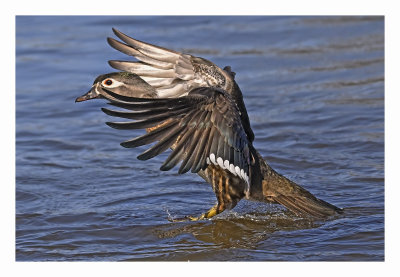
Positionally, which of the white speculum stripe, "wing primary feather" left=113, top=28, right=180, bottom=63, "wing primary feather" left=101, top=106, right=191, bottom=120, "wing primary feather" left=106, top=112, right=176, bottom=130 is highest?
"wing primary feather" left=113, top=28, right=180, bottom=63

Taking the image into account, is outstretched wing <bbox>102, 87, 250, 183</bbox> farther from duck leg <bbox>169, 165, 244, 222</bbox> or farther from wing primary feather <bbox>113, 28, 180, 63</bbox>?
wing primary feather <bbox>113, 28, 180, 63</bbox>

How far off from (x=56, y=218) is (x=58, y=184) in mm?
1007

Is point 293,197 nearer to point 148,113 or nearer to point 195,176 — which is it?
point 195,176

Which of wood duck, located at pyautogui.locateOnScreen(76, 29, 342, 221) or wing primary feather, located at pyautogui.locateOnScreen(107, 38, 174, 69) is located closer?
wood duck, located at pyautogui.locateOnScreen(76, 29, 342, 221)

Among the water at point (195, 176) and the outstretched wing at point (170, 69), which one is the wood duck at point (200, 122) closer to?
the outstretched wing at point (170, 69)

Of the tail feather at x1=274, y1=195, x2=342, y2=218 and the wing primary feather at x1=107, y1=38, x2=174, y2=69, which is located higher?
the wing primary feather at x1=107, y1=38, x2=174, y2=69

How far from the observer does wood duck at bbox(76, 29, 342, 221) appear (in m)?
5.76

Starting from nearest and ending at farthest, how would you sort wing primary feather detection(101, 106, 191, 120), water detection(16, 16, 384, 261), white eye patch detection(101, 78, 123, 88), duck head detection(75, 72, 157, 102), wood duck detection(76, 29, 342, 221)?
wing primary feather detection(101, 106, 191, 120), wood duck detection(76, 29, 342, 221), water detection(16, 16, 384, 261), duck head detection(75, 72, 157, 102), white eye patch detection(101, 78, 123, 88)

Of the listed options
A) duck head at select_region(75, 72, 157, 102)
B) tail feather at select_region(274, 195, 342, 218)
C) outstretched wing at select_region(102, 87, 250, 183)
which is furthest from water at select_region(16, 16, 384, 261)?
duck head at select_region(75, 72, 157, 102)

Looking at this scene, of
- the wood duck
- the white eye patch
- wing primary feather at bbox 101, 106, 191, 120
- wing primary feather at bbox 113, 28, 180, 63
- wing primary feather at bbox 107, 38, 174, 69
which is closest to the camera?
Result: wing primary feather at bbox 101, 106, 191, 120

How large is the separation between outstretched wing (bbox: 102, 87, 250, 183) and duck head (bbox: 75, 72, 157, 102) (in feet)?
4.52

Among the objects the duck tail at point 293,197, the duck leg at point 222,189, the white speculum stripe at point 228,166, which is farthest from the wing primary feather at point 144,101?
the duck tail at point 293,197

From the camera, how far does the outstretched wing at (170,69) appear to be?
7094 millimetres

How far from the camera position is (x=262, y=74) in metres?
11.9
